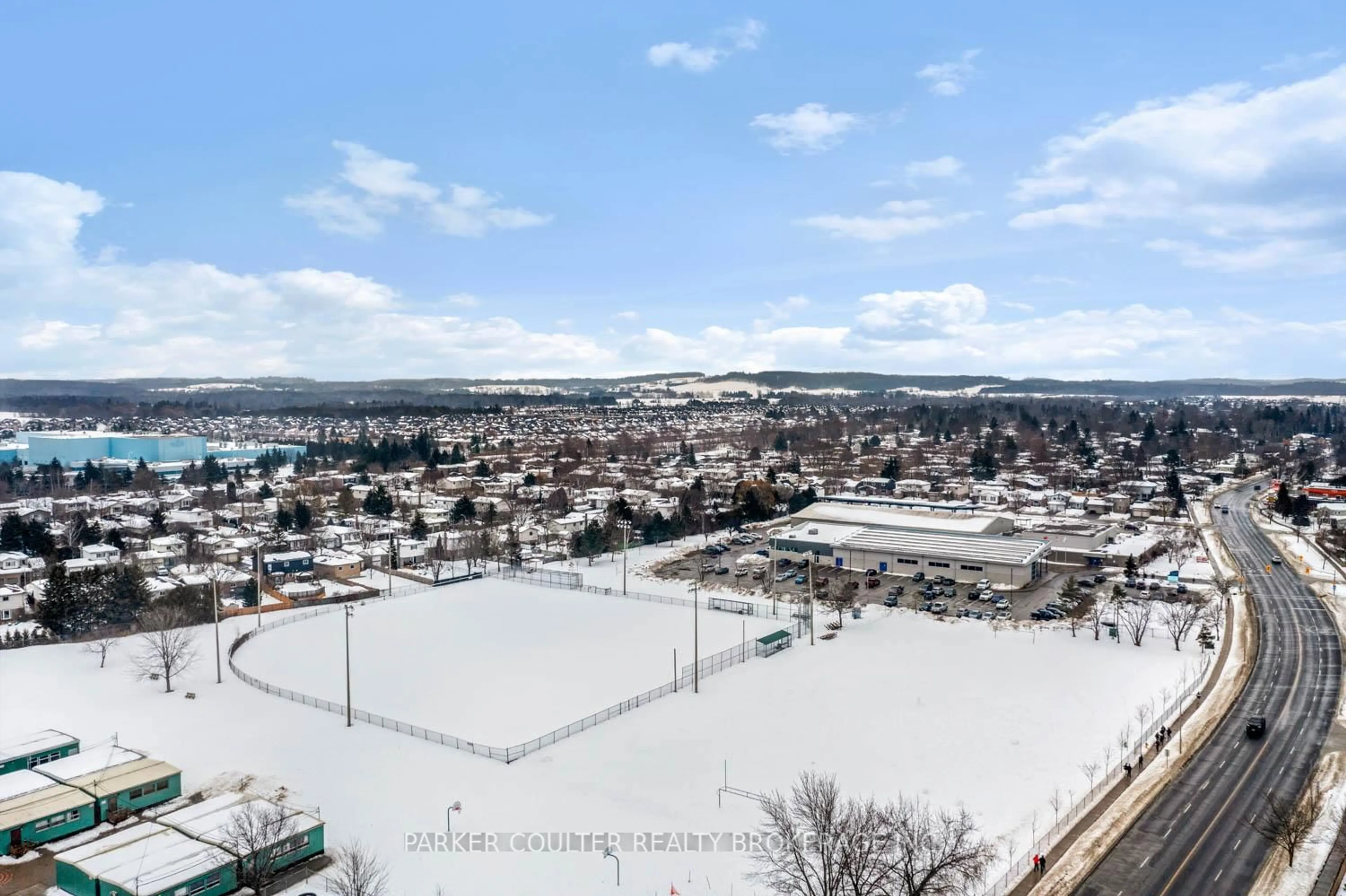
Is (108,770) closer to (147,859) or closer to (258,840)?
(147,859)

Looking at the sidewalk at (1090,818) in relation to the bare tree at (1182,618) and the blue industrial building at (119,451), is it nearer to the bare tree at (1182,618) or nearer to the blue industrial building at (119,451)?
the bare tree at (1182,618)

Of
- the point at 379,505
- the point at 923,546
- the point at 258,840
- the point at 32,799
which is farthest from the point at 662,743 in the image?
the point at 379,505

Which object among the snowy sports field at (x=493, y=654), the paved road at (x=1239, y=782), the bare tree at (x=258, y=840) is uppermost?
the bare tree at (x=258, y=840)

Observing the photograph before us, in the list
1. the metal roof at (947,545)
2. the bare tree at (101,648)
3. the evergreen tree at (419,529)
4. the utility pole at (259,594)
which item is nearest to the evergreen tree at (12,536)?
the evergreen tree at (419,529)

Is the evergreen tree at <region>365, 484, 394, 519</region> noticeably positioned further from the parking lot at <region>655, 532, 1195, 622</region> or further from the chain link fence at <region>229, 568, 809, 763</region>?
the parking lot at <region>655, 532, 1195, 622</region>

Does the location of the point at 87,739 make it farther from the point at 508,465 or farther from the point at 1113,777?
the point at 508,465

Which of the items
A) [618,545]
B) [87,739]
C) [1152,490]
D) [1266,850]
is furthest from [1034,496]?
[87,739]
